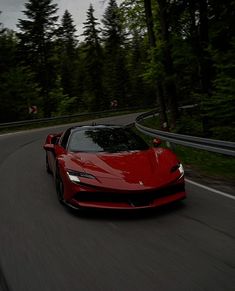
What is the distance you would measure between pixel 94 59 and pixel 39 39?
13.9 meters

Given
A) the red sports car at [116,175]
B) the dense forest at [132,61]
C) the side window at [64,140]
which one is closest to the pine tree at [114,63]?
the dense forest at [132,61]

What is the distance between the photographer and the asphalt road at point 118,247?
4.00 meters

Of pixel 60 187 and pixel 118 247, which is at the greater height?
pixel 60 187

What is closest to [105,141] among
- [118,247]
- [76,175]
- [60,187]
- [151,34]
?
[60,187]

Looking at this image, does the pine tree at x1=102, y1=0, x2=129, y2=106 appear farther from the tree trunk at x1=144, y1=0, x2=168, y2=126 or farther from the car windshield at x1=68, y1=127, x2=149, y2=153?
the car windshield at x1=68, y1=127, x2=149, y2=153

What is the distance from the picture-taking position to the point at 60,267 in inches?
174

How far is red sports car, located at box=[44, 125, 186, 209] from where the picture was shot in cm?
597

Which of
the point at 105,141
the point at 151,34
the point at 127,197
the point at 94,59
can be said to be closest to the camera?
the point at 127,197

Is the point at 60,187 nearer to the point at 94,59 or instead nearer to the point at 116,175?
the point at 116,175

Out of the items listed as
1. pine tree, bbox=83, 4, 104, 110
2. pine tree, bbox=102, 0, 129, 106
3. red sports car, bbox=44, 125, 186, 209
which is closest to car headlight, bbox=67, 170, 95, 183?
red sports car, bbox=44, 125, 186, 209

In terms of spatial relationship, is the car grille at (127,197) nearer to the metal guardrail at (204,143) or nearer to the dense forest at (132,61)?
the metal guardrail at (204,143)

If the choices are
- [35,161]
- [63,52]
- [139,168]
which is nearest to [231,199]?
[139,168]

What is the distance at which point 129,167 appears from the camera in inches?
255

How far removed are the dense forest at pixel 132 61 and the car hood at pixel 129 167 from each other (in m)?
7.62
